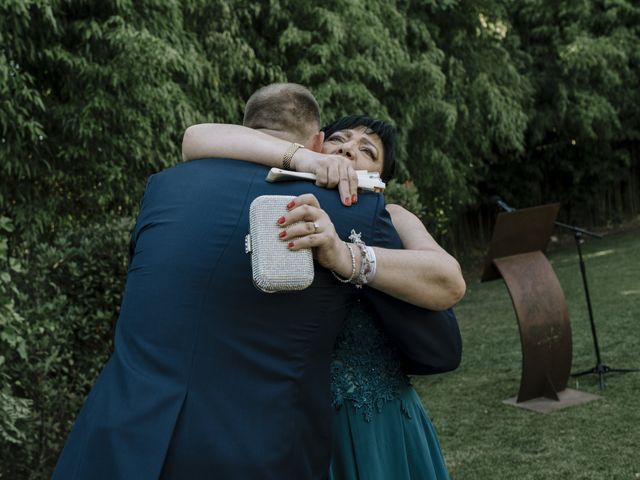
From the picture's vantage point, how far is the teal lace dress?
2090 mm

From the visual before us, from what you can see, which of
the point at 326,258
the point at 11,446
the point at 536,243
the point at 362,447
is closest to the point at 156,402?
the point at 326,258

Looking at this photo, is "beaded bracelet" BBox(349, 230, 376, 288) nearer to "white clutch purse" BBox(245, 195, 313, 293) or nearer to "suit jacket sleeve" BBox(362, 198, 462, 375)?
"suit jacket sleeve" BBox(362, 198, 462, 375)

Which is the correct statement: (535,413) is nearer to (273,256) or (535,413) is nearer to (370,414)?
(370,414)

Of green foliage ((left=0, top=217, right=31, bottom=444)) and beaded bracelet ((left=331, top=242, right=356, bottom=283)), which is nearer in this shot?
beaded bracelet ((left=331, top=242, right=356, bottom=283))

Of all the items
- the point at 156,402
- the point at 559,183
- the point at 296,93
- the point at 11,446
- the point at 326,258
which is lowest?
the point at 559,183

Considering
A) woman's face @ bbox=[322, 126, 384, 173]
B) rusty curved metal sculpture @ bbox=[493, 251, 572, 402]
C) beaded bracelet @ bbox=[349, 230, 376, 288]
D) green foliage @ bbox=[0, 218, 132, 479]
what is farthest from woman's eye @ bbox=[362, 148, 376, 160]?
rusty curved metal sculpture @ bbox=[493, 251, 572, 402]

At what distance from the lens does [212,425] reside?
1.64 meters

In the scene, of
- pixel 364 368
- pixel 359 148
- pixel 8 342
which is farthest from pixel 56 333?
pixel 364 368

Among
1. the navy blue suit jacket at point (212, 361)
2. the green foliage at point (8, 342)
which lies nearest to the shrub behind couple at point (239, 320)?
the navy blue suit jacket at point (212, 361)

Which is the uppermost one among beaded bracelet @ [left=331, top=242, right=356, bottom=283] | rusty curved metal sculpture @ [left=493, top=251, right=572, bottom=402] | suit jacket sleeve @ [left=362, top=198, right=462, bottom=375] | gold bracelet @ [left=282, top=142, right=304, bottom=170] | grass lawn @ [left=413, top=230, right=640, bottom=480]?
gold bracelet @ [left=282, top=142, right=304, bottom=170]

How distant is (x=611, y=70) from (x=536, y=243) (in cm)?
1413

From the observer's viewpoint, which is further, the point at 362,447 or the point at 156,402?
the point at 362,447

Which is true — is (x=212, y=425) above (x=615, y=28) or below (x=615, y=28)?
below

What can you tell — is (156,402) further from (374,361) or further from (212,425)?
(374,361)
